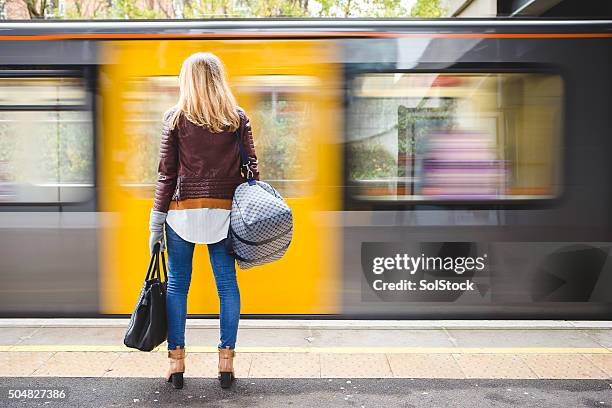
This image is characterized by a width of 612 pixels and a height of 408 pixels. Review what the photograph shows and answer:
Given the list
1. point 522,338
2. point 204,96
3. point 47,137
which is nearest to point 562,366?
point 522,338

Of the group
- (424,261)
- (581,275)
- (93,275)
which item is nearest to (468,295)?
(424,261)

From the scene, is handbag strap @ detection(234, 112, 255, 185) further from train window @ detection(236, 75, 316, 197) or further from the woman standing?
train window @ detection(236, 75, 316, 197)

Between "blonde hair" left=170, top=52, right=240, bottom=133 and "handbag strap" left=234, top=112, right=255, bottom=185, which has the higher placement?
"blonde hair" left=170, top=52, right=240, bottom=133

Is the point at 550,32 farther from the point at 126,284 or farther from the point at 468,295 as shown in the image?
the point at 126,284

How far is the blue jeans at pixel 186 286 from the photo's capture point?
3.88m

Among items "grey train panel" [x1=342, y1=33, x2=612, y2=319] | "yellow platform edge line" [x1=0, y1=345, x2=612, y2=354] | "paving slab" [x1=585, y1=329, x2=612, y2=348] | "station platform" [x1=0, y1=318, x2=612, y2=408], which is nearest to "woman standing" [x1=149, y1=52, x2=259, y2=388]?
"station platform" [x1=0, y1=318, x2=612, y2=408]

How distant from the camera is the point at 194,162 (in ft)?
12.5

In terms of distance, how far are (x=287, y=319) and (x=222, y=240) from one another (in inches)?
65.3

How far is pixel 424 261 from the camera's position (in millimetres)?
5273

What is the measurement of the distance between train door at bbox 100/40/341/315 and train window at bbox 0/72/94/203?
18 centimetres

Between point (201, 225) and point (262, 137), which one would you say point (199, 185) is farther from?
point (262, 137)

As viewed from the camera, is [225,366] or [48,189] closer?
[225,366]

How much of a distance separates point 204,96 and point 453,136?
2234mm

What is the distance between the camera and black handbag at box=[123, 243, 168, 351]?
3.71 m
